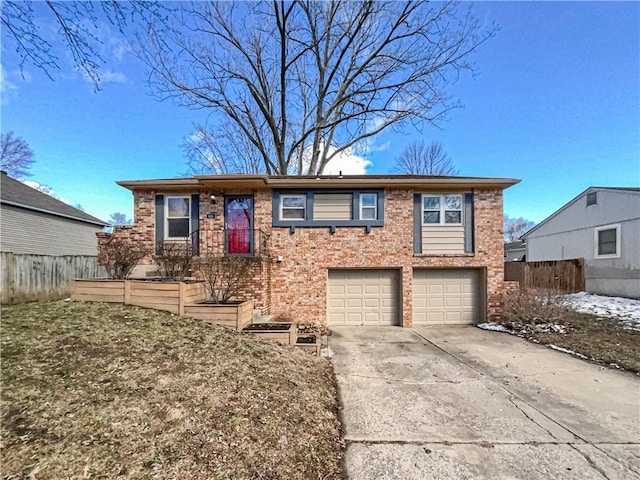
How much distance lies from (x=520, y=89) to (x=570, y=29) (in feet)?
5.97

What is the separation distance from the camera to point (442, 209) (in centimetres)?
921

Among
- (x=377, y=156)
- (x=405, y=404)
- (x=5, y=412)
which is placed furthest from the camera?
(x=377, y=156)

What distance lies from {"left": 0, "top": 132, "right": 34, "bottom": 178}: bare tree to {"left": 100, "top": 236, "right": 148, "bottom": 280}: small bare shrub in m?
19.7

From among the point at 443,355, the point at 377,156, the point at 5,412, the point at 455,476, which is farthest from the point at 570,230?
the point at 5,412

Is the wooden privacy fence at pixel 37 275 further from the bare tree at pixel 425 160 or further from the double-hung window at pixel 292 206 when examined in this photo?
the bare tree at pixel 425 160

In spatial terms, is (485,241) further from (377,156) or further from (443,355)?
(377,156)

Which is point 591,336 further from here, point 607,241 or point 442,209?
point 607,241

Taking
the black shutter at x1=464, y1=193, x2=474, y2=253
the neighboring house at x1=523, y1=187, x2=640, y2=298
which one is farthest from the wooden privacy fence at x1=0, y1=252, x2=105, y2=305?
the neighboring house at x1=523, y1=187, x2=640, y2=298

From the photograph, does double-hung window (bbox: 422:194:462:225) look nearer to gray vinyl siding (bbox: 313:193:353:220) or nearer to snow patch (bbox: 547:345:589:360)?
gray vinyl siding (bbox: 313:193:353:220)

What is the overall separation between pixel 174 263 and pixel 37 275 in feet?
12.3

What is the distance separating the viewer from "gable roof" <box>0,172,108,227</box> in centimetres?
1216

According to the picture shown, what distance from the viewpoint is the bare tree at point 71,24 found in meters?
2.99

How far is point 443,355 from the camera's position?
617 cm

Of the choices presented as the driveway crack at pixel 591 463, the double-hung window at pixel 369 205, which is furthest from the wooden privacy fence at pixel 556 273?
the driveway crack at pixel 591 463
